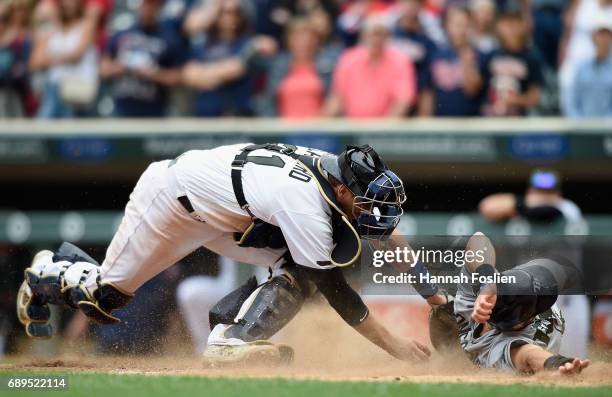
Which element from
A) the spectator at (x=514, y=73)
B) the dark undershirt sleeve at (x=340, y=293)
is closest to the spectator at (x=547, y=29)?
the spectator at (x=514, y=73)

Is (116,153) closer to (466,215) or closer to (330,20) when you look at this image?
(330,20)

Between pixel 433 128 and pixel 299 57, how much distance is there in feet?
5.71

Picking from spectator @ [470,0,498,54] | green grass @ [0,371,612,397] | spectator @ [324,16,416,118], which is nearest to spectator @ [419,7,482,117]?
spectator @ [470,0,498,54]

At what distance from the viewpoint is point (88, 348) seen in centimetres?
830

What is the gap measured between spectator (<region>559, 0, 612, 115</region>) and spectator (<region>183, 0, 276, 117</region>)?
315 centimetres

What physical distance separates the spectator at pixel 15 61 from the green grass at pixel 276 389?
734cm

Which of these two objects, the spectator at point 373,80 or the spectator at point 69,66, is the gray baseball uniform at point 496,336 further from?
the spectator at point 69,66

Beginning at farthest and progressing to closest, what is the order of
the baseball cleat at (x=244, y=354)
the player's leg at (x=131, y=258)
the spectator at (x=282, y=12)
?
1. the spectator at (x=282, y=12)
2. the player's leg at (x=131, y=258)
3. the baseball cleat at (x=244, y=354)

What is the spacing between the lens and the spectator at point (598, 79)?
11.7m

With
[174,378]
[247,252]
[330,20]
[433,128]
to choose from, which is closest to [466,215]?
[433,128]

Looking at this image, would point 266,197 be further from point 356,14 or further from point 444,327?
point 356,14

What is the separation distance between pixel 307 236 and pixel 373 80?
18.1ft

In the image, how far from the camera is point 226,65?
12.4 meters

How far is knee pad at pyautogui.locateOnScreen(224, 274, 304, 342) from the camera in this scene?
7.05 metres
